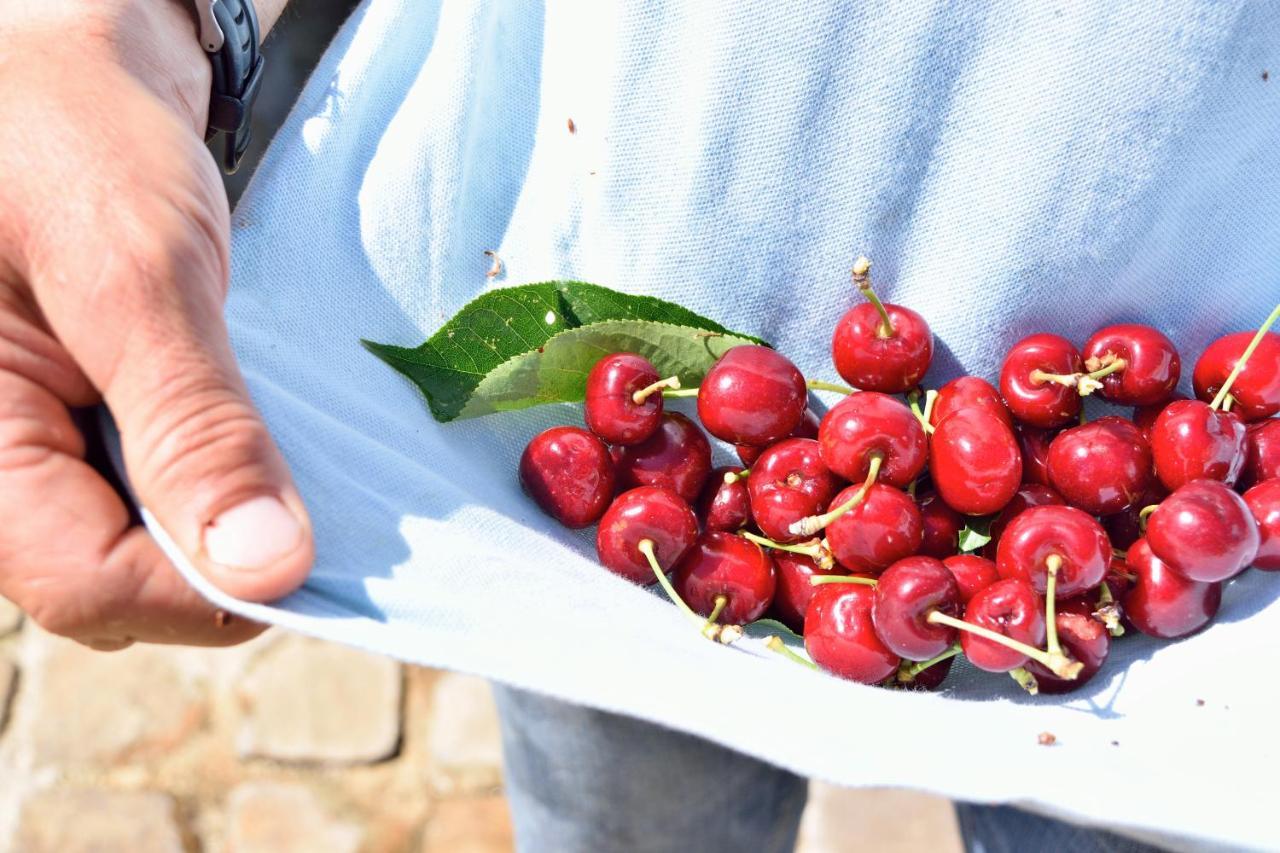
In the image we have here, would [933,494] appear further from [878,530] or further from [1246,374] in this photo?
[1246,374]

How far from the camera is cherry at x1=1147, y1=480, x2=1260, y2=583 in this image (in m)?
0.70

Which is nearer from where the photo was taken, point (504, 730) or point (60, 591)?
point (60, 591)

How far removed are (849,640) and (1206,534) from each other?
0.77 feet

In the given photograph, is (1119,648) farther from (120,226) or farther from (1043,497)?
(120,226)

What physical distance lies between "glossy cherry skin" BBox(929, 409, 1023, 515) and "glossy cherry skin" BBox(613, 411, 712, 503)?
0.60ft

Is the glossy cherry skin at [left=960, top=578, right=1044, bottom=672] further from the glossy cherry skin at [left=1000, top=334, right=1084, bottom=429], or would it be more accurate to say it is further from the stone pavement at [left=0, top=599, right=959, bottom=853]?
the stone pavement at [left=0, top=599, right=959, bottom=853]

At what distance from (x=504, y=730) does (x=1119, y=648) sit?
1.81 ft

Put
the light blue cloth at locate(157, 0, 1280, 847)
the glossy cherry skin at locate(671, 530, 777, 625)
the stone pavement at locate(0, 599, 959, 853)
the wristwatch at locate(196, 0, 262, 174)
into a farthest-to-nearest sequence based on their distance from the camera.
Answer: the stone pavement at locate(0, 599, 959, 853) → the wristwatch at locate(196, 0, 262, 174) → the glossy cherry skin at locate(671, 530, 777, 625) → the light blue cloth at locate(157, 0, 1280, 847)

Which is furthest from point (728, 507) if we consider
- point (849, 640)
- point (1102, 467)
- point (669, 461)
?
point (1102, 467)

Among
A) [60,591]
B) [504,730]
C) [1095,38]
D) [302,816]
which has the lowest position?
[302,816]

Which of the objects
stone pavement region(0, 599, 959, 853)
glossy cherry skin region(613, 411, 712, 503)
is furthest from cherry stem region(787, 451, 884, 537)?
stone pavement region(0, 599, 959, 853)

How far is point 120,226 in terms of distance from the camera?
67 cm

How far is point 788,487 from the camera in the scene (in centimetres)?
81

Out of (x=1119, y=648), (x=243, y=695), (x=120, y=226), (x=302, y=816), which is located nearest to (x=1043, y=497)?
(x=1119, y=648)
